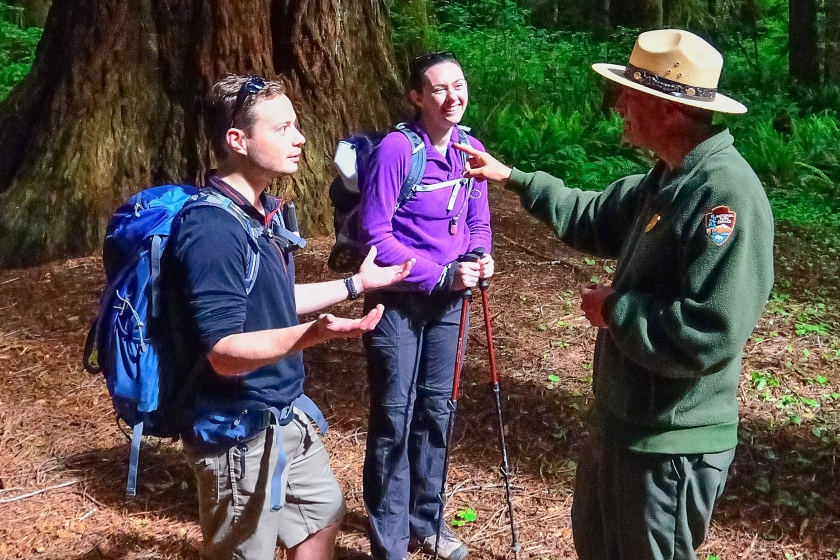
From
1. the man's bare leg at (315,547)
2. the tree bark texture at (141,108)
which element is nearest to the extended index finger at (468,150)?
the man's bare leg at (315,547)

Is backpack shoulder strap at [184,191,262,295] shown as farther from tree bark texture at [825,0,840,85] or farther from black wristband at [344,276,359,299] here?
tree bark texture at [825,0,840,85]

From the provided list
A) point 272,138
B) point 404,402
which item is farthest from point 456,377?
point 272,138

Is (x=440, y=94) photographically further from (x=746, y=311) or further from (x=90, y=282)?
(x=90, y=282)

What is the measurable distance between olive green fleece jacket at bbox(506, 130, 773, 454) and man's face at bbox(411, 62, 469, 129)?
0.98m

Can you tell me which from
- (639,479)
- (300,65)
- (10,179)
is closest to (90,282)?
(10,179)

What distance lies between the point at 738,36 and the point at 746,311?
16578 mm

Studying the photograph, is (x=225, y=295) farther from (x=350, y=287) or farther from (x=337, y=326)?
(x=350, y=287)

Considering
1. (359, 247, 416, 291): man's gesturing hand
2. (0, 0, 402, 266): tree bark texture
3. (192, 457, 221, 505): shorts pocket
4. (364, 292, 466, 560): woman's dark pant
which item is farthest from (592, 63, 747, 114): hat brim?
(0, 0, 402, 266): tree bark texture

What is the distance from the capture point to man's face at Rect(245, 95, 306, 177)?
2584 mm

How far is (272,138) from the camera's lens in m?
2.60

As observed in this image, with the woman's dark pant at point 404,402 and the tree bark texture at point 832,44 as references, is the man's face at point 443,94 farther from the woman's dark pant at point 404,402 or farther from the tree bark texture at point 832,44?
the tree bark texture at point 832,44

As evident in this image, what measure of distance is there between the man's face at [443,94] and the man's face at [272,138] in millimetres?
970

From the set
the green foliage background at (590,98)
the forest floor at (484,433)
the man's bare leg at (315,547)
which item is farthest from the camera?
the green foliage background at (590,98)

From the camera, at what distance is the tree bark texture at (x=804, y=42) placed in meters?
14.0
